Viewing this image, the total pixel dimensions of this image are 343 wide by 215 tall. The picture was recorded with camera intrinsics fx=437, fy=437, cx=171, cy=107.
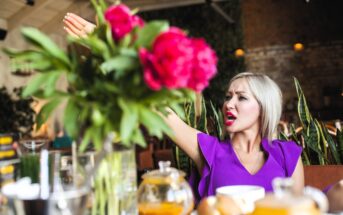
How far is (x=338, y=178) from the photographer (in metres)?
1.91

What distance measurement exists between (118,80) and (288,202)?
45 cm

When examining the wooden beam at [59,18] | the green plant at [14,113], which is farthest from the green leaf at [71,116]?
the wooden beam at [59,18]

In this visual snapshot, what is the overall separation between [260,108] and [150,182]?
3.08 ft

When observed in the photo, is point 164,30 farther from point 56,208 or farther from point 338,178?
point 338,178

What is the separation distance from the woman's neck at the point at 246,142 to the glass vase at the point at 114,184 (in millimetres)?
1026

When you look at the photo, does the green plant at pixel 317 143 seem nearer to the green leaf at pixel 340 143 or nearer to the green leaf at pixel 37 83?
the green leaf at pixel 340 143

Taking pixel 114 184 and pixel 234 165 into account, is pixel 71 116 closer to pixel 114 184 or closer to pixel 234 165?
pixel 114 184

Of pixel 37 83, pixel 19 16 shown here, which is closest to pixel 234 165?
pixel 37 83

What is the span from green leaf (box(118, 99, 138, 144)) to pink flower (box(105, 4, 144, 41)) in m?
0.18

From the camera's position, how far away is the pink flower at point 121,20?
1024 mm

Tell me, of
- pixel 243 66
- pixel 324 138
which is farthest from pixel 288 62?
pixel 324 138

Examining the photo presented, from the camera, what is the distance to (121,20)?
1.03 metres

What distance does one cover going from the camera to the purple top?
74.5 inches

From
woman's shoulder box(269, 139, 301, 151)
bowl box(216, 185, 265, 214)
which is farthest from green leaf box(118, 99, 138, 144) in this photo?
woman's shoulder box(269, 139, 301, 151)
